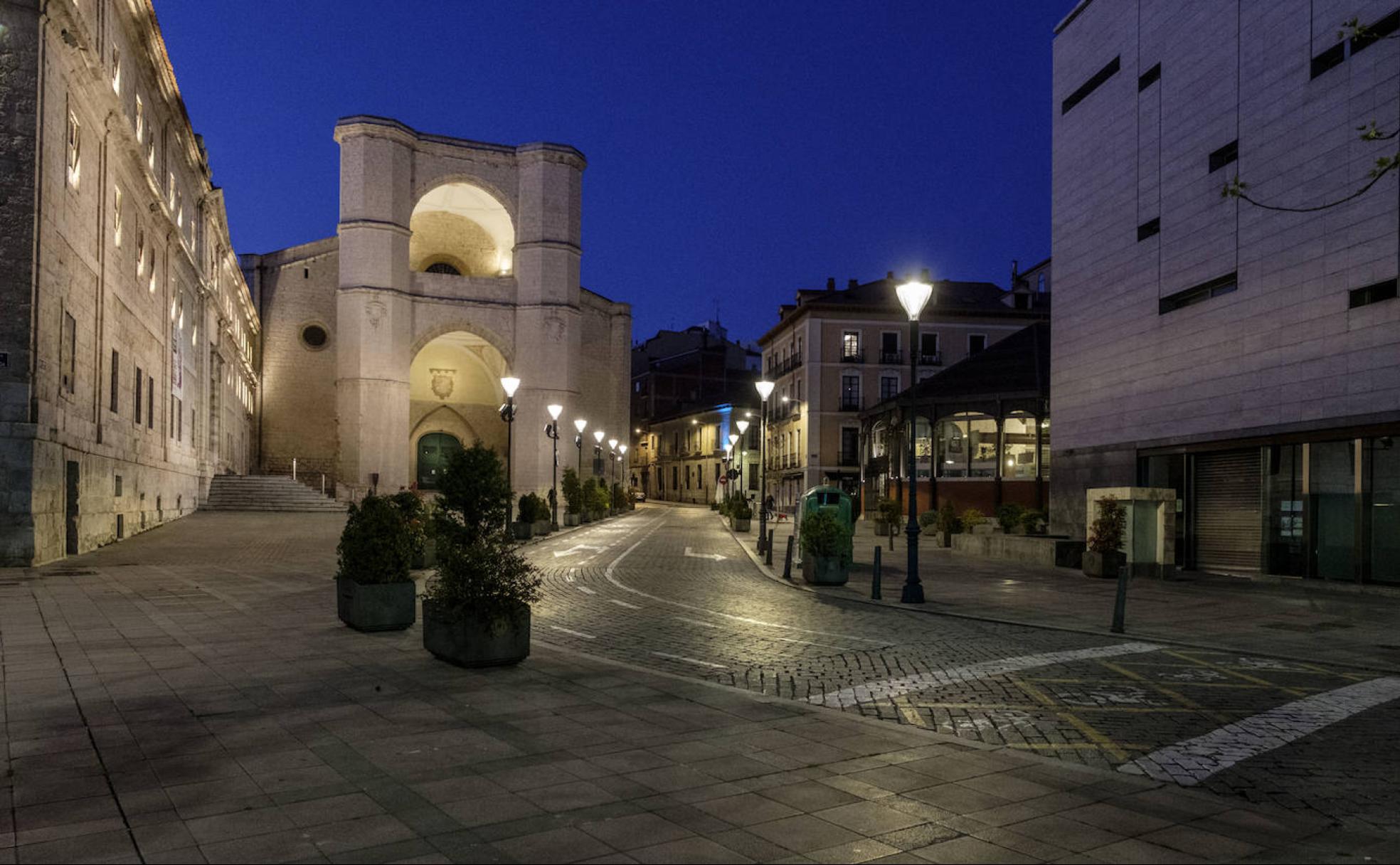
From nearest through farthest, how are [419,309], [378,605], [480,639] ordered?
[480,639], [378,605], [419,309]

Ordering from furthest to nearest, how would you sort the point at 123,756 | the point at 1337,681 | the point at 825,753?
the point at 1337,681 < the point at 825,753 < the point at 123,756

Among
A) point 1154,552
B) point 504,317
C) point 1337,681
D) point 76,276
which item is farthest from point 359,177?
point 1337,681

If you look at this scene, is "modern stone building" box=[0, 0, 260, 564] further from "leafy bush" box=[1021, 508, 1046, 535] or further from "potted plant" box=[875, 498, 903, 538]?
"leafy bush" box=[1021, 508, 1046, 535]

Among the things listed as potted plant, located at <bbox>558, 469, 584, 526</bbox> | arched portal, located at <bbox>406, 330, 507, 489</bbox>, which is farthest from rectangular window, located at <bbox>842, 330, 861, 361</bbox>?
potted plant, located at <bbox>558, 469, 584, 526</bbox>

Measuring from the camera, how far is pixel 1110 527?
2055 centimetres

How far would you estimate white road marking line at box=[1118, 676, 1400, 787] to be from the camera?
19.6ft

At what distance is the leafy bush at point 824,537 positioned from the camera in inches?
707

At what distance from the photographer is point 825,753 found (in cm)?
607

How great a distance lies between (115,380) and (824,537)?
56.5ft

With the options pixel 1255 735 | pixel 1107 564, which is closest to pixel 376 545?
pixel 1255 735

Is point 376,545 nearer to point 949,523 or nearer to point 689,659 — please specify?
point 689,659

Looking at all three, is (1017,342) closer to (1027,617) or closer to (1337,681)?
(1027,617)

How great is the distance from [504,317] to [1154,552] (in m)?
42.0

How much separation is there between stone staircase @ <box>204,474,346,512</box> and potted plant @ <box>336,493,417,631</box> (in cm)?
2777
